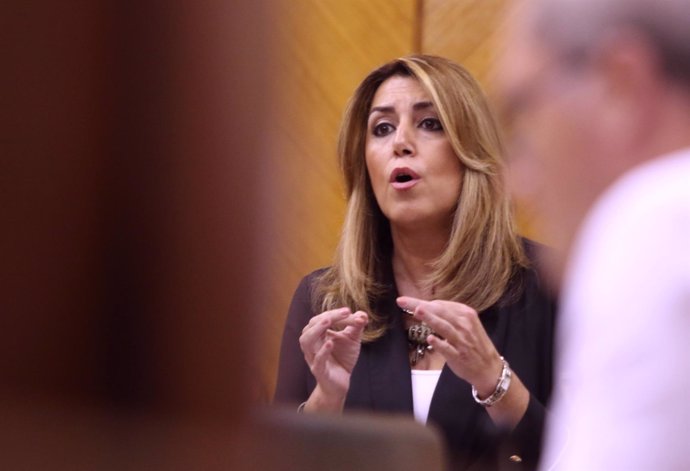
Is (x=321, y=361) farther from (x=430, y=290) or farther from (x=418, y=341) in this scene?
(x=430, y=290)

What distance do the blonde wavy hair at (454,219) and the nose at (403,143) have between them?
7 cm

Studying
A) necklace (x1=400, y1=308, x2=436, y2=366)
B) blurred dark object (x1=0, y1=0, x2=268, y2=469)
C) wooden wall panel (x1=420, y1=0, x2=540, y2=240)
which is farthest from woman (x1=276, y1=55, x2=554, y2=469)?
wooden wall panel (x1=420, y1=0, x2=540, y2=240)

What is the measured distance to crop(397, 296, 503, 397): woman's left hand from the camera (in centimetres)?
179

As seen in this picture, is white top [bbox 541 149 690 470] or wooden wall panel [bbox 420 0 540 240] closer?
white top [bbox 541 149 690 470]

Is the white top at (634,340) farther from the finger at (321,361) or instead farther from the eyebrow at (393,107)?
the eyebrow at (393,107)

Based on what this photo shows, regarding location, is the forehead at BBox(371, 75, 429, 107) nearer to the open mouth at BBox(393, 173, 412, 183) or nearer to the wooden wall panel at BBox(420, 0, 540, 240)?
the open mouth at BBox(393, 173, 412, 183)

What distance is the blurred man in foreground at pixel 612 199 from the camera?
0.62 metres

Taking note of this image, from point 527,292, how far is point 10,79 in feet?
6.03

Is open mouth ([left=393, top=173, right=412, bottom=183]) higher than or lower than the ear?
higher

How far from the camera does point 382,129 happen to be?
2.22 metres

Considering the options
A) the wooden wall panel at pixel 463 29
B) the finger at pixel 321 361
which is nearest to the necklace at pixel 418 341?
the finger at pixel 321 361

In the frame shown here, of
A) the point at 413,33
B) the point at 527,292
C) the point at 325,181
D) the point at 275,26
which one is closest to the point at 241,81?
the point at 275,26

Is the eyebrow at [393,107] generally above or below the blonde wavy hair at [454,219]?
above

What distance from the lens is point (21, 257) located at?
289mm
